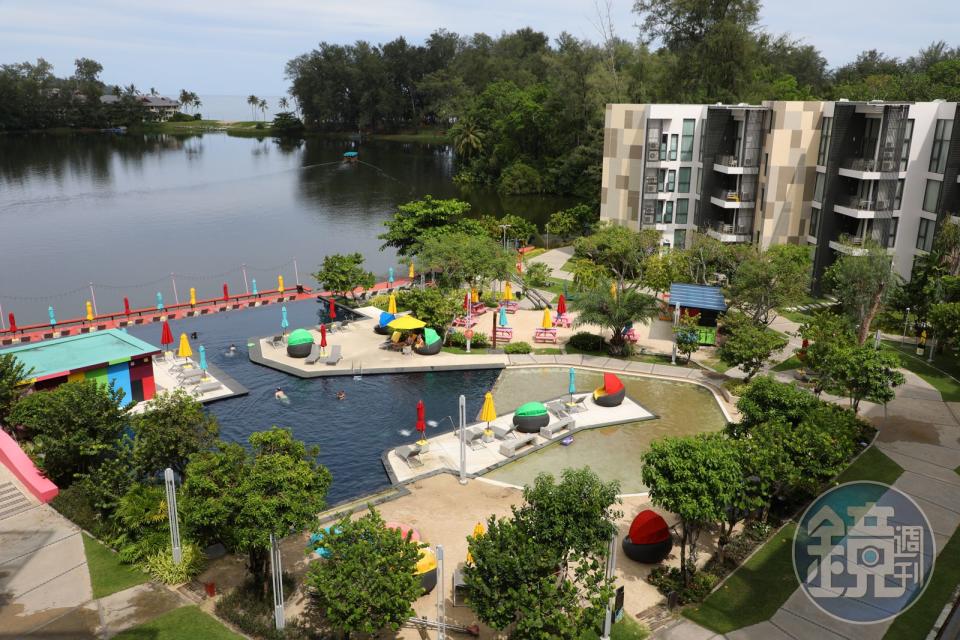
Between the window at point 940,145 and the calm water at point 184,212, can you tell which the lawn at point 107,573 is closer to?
the calm water at point 184,212

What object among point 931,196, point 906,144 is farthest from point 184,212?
point 931,196

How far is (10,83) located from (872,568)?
723 feet

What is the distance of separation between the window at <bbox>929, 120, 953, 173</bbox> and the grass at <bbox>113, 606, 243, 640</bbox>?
53.5m

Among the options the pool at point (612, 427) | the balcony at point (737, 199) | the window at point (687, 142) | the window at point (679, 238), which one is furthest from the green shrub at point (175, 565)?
the window at point (687, 142)

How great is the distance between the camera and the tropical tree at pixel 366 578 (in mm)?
19531

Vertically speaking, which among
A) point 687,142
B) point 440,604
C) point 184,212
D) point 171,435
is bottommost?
point 440,604

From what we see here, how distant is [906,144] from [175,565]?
5349cm

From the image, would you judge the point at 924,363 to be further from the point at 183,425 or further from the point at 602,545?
the point at 183,425

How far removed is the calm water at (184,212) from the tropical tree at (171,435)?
38278mm

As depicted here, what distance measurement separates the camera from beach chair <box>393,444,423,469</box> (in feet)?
107

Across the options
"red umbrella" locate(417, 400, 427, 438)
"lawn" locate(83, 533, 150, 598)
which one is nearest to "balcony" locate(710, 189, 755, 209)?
"red umbrella" locate(417, 400, 427, 438)

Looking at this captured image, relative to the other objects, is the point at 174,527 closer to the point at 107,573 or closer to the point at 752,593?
the point at 107,573

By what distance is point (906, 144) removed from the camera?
5353cm

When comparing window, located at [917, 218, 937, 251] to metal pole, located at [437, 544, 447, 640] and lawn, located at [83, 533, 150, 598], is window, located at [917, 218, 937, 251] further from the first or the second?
lawn, located at [83, 533, 150, 598]
